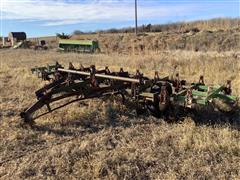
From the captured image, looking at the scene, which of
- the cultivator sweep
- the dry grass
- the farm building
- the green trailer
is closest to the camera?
the dry grass

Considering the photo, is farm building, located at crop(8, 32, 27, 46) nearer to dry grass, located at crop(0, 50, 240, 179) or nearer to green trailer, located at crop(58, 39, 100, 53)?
green trailer, located at crop(58, 39, 100, 53)

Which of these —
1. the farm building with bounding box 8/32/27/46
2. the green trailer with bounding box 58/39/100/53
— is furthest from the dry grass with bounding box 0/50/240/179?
the farm building with bounding box 8/32/27/46

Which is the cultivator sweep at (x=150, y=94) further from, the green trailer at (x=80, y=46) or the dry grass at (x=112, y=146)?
the green trailer at (x=80, y=46)

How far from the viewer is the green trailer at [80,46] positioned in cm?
2892

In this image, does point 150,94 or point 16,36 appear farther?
point 16,36

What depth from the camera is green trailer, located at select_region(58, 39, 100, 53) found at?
94.9 ft

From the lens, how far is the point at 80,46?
98.3 feet

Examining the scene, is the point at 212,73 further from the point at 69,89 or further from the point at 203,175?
the point at 203,175

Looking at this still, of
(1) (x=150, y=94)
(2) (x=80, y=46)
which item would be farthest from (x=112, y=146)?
(2) (x=80, y=46)

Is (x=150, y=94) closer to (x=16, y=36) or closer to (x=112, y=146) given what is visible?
(x=112, y=146)

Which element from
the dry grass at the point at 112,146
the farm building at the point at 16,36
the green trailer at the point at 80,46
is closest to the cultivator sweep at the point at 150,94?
the dry grass at the point at 112,146

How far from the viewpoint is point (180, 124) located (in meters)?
6.38

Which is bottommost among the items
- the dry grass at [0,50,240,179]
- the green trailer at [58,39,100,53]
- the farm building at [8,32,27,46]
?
the dry grass at [0,50,240,179]

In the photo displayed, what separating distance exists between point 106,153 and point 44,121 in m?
2.08
